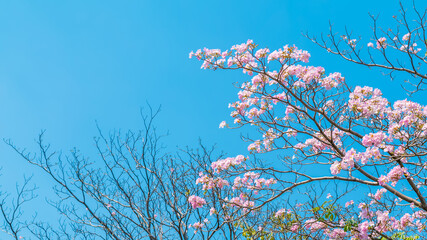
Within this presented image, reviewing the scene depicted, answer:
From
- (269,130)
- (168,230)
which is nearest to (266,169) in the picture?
(269,130)

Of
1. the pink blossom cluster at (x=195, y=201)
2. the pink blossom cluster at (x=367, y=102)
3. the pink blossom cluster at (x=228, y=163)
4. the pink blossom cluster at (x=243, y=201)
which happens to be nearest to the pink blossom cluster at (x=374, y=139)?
the pink blossom cluster at (x=367, y=102)

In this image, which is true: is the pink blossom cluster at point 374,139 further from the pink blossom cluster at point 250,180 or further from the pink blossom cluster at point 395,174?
the pink blossom cluster at point 250,180

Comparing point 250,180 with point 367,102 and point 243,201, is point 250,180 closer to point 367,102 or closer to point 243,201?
point 243,201

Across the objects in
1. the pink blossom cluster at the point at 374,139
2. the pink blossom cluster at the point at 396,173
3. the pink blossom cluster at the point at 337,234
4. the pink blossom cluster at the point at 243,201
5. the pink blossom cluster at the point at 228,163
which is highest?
the pink blossom cluster at the point at 228,163

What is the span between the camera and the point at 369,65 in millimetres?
4906

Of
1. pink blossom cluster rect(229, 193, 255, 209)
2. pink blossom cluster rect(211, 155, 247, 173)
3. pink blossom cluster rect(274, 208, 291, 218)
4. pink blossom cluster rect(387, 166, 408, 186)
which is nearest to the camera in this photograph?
pink blossom cluster rect(387, 166, 408, 186)

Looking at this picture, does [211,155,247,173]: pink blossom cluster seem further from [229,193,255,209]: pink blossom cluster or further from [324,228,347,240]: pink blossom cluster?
[324,228,347,240]: pink blossom cluster

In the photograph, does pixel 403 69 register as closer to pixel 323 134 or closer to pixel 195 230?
pixel 323 134

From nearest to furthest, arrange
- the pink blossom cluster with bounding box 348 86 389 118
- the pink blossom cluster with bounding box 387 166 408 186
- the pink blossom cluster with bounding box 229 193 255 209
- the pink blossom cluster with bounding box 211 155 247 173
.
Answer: the pink blossom cluster with bounding box 387 166 408 186 < the pink blossom cluster with bounding box 348 86 389 118 < the pink blossom cluster with bounding box 211 155 247 173 < the pink blossom cluster with bounding box 229 193 255 209

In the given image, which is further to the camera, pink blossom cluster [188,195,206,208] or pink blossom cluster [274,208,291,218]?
pink blossom cluster [274,208,291,218]

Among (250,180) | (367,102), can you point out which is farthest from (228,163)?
(367,102)

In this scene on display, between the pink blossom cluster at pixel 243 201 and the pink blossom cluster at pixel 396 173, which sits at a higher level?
the pink blossom cluster at pixel 243 201

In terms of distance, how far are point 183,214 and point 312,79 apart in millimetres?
3306

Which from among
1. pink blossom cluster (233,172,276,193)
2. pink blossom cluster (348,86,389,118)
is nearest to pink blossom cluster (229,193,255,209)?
pink blossom cluster (233,172,276,193)
